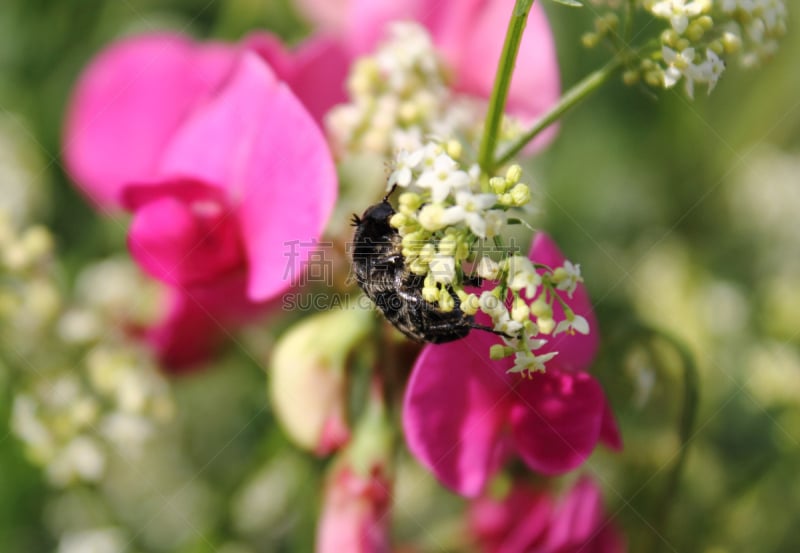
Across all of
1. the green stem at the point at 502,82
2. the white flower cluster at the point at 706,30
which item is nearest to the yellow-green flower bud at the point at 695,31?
the white flower cluster at the point at 706,30

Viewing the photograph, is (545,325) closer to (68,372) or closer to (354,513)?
(354,513)

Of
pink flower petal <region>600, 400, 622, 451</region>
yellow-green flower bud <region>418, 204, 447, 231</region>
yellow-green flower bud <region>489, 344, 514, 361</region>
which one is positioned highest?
yellow-green flower bud <region>418, 204, 447, 231</region>

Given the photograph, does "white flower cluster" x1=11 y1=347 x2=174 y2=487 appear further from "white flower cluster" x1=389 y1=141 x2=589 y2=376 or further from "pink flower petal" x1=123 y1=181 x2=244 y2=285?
"white flower cluster" x1=389 y1=141 x2=589 y2=376

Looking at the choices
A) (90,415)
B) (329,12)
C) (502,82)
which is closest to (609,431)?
(502,82)

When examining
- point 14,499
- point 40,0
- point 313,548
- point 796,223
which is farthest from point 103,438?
point 796,223

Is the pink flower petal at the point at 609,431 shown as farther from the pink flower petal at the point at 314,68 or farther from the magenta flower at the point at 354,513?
the pink flower petal at the point at 314,68

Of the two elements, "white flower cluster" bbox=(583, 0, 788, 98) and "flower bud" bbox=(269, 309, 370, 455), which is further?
"flower bud" bbox=(269, 309, 370, 455)

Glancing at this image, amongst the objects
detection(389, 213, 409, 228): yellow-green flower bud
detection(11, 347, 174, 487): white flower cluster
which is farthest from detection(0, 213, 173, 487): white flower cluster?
detection(389, 213, 409, 228): yellow-green flower bud
